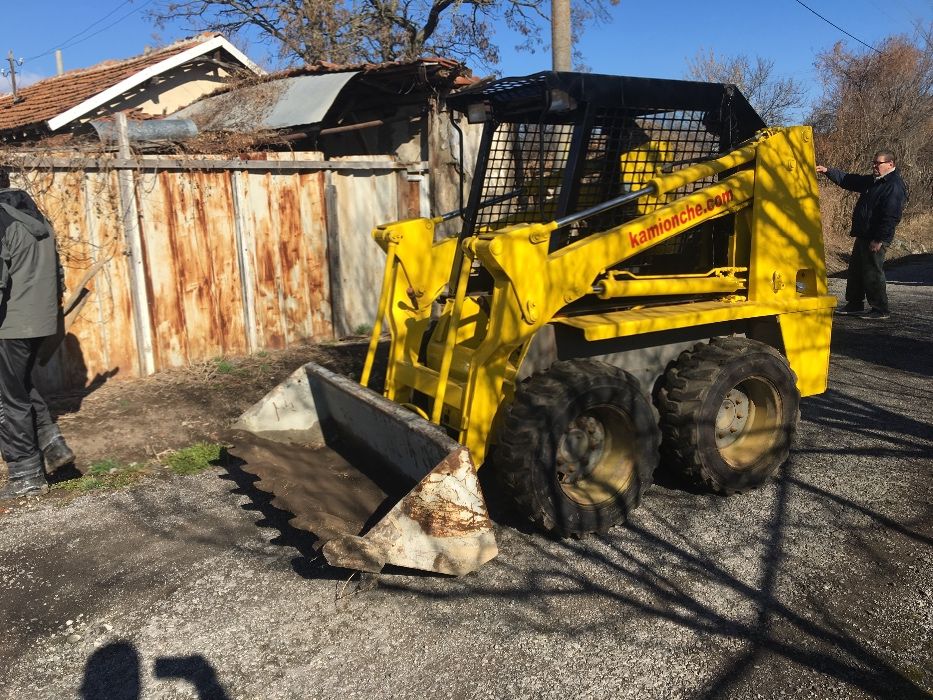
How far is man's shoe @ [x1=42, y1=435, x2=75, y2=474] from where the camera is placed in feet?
16.9

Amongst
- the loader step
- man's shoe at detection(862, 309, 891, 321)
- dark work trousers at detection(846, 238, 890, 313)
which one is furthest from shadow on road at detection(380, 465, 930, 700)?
man's shoe at detection(862, 309, 891, 321)

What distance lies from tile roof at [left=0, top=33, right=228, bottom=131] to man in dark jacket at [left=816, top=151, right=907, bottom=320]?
1117 cm

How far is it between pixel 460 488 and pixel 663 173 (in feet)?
7.92

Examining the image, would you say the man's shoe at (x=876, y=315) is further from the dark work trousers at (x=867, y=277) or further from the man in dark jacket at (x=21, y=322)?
the man in dark jacket at (x=21, y=322)

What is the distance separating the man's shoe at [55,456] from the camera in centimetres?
514

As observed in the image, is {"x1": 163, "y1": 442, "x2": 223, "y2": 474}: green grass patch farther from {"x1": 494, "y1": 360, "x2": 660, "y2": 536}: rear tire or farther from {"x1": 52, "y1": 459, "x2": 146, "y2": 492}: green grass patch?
{"x1": 494, "y1": 360, "x2": 660, "y2": 536}: rear tire

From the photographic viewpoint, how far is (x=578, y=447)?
4078 millimetres

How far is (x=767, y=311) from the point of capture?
457 centimetres

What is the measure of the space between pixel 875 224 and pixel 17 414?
8387 mm

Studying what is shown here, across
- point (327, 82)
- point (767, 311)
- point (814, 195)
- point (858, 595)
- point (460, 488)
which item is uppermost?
point (327, 82)

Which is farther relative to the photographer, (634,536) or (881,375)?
(881,375)

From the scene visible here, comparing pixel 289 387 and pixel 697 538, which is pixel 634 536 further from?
pixel 289 387

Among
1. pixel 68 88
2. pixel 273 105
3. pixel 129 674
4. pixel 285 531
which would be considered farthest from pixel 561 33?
pixel 68 88

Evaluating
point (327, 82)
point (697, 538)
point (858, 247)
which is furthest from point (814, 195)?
point (327, 82)
